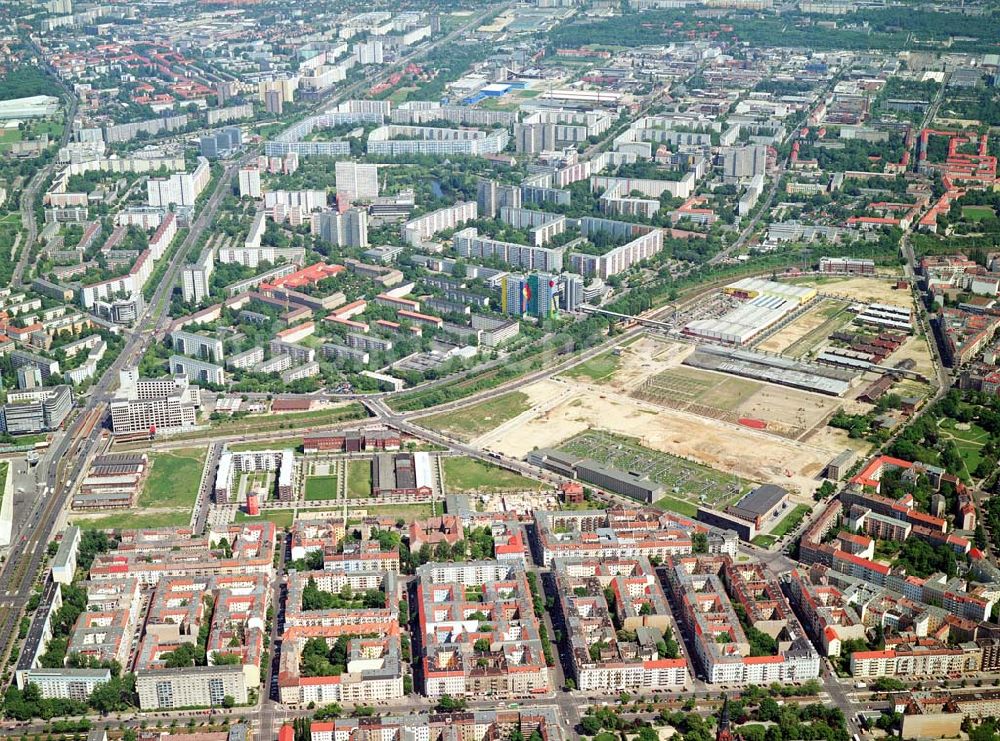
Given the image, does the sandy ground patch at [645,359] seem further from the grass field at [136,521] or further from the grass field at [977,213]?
the grass field at [977,213]

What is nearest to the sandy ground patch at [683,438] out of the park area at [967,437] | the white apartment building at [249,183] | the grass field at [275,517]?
the park area at [967,437]

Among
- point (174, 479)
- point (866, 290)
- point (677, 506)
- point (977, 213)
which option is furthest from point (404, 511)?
point (977, 213)

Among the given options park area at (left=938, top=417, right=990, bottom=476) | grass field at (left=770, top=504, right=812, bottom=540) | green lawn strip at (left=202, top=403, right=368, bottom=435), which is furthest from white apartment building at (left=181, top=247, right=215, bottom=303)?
park area at (left=938, top=417, right=990, bottom=476)

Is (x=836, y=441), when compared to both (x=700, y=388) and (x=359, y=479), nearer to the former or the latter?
(x=700, y=388)

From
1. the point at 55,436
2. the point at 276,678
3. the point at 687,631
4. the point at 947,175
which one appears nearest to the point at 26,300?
the point at 55,436

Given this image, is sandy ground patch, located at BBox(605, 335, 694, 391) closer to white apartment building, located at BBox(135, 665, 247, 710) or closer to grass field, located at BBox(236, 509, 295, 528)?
grass field, located at BBox(236, 509, 295, 528)
